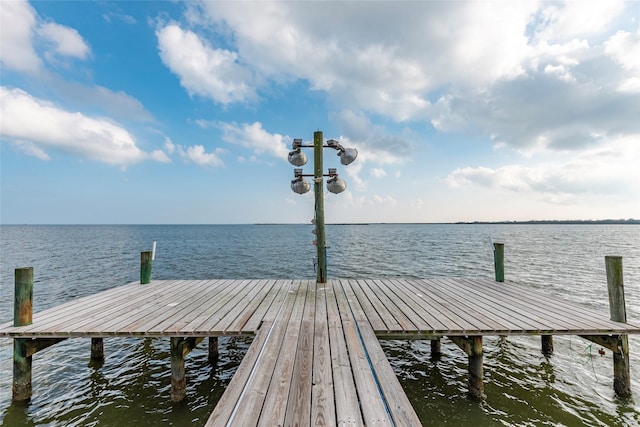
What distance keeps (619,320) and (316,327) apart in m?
5.12

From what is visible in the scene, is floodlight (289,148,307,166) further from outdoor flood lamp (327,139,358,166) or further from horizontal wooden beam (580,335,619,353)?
horizontal wooden beam (580,335,619,353)

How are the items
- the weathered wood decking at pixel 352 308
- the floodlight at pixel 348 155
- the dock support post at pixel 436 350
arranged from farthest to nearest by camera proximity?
the floodlight at pixel 348 155 < the dock support post at pixel 436 350 < the weathered wood decking at pixel 352 308

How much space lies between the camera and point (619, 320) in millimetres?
4711

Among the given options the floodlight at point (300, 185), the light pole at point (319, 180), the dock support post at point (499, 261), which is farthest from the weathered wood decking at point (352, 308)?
the floodlight at point (300, 185)

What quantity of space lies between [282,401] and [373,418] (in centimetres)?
82

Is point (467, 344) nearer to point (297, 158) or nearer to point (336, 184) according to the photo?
point (336, 184)

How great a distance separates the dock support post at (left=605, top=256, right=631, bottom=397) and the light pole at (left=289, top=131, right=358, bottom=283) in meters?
5.38

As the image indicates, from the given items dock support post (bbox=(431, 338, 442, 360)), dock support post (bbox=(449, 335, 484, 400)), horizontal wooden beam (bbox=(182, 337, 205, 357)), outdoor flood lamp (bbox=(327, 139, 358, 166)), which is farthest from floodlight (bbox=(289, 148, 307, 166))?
dock support post (bbox=(431, 338, 442, 360))

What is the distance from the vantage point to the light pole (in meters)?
7.30

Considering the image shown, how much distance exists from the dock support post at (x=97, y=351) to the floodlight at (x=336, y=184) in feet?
22.4

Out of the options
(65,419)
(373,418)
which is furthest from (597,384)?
(65,419)

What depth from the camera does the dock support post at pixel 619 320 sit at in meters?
4.61

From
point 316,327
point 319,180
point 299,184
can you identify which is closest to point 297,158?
point 299,184

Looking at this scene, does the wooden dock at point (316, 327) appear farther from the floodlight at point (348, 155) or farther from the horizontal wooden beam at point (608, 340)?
the floodlight at point (348, 155)
